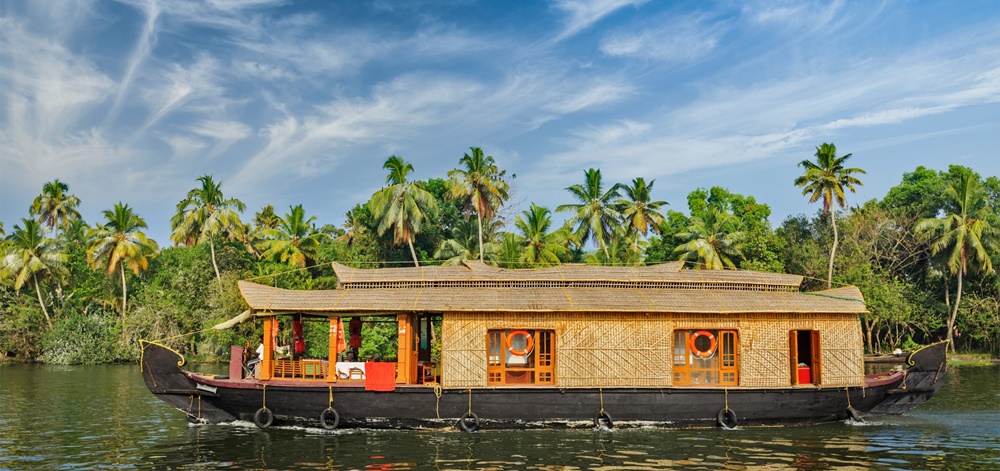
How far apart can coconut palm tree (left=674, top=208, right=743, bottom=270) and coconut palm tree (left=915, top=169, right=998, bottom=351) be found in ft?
27.9

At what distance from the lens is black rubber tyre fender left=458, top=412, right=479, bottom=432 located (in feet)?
42.7

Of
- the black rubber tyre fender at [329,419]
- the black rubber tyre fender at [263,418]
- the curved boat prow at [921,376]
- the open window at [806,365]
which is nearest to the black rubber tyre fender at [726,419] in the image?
the open window at [806,365]

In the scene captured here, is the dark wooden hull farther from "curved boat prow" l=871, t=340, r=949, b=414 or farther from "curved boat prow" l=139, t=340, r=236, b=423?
"curved boat prow" l=871, t=340, r=949, b=414

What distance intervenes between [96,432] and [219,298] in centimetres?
2100

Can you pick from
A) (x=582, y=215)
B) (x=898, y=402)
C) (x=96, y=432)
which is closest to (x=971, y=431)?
(x=898, y=402)

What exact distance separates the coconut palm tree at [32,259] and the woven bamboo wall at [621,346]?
30.5 m

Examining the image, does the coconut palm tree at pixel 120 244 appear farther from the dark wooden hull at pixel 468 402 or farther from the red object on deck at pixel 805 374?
the red object on deck at pixel 805 374

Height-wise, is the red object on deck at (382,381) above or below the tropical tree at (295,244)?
below

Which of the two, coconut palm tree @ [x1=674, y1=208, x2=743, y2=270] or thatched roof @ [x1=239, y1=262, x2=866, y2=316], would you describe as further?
coconut palm tree @ [x1=674, y1=208, x2=743, y2=270]

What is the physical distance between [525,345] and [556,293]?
3.87 ft

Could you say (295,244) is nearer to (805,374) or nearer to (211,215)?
(211,215)

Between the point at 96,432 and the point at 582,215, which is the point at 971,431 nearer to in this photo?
the point at 96,432

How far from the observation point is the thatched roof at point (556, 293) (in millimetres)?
13383

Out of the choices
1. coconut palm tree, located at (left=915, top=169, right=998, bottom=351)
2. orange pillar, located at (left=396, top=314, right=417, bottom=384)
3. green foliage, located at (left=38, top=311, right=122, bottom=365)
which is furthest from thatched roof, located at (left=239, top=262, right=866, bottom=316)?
green foliage, located at (left=38, top=311, right=122, bottom=365)
